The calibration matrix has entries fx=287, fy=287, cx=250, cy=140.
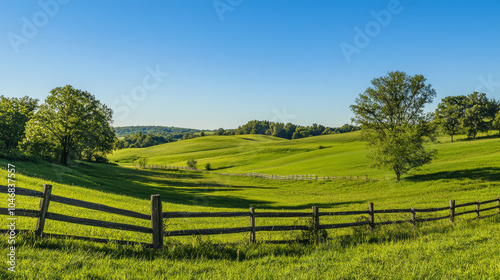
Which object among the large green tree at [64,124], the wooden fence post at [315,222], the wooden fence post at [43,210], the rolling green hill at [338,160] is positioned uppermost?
the large green tree at [64,124]

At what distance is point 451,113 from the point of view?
78500 millimetres

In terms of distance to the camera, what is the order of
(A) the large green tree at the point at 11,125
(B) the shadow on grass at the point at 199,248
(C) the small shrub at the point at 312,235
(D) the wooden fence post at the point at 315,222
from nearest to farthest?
(B) the shadow on grass at the point at 199,248
(C) the small shrub at the point at 312,235
(D) the wooden fence post at the point at 315,222
(A) the large green tree at the point at 11,125

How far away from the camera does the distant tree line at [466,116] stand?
76.4 m

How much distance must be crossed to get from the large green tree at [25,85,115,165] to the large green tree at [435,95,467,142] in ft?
261

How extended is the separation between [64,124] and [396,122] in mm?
51019

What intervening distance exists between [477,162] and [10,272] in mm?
53003

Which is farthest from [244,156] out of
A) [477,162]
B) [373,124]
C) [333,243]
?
[333,243]

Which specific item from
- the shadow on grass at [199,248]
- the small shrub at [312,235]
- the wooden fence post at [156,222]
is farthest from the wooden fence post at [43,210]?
the small shrub at [312,235]

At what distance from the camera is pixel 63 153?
4494cm

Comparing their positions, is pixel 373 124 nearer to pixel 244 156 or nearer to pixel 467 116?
pixel 467 116

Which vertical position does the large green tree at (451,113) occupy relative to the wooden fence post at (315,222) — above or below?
above

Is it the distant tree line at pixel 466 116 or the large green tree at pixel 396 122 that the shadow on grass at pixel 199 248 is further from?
the distant tree line at pixel 466 116

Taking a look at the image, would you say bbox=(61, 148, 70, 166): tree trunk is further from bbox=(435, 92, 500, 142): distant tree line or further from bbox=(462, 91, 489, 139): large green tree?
Result: bbox=(462, 91, 489, 139): large green tree

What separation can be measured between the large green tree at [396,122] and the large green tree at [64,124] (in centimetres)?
4218
